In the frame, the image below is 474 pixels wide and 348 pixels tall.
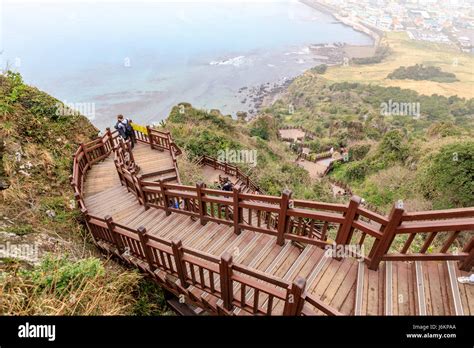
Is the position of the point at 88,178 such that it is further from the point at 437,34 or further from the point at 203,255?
the point at 437,34

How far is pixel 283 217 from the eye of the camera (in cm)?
515

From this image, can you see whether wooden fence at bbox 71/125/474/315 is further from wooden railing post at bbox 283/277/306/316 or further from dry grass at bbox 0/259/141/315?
dry grass at bbox 0/259/141/315

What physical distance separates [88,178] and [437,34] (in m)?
208

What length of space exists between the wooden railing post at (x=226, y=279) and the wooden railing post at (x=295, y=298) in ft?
3.33

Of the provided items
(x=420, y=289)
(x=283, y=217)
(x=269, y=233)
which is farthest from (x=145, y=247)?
(x=420, y=289)

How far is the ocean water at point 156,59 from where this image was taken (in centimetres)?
6013

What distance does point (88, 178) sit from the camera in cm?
1012

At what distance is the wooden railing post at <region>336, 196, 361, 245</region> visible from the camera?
4.29 metres

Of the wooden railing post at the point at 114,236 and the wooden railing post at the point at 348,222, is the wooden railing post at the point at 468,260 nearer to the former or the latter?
the wooden railing post at the point at 348,222
